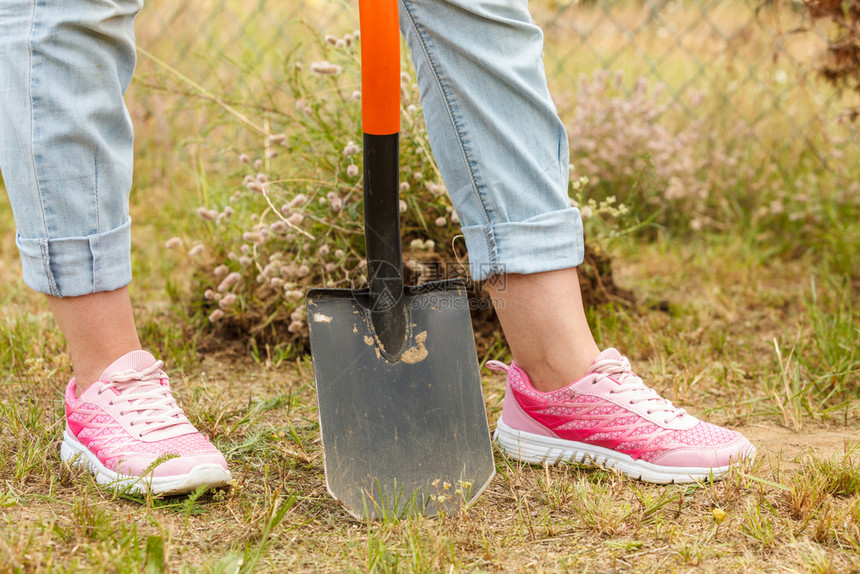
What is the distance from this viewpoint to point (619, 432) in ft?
3.95

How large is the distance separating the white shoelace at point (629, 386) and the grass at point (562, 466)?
131 millimetres

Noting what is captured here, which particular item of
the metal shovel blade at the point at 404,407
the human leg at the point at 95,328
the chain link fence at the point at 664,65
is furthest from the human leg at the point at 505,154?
the chain link fence at the point at 664,65

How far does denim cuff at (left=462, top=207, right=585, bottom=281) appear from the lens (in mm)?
1143

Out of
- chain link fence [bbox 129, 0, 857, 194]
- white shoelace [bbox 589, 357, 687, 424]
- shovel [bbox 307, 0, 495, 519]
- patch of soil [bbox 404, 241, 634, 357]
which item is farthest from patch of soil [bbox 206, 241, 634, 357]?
chain link fence [bbox 129, 0, 857, 194]

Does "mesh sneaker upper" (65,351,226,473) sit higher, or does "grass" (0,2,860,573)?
"mesh sneaker upper" (65,351,226,473)

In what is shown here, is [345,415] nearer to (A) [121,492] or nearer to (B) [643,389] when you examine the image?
(A) [121,492]

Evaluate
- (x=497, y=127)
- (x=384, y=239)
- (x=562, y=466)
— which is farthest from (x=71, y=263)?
(x=562, y=466)

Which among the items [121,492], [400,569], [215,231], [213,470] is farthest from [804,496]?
[215,231]

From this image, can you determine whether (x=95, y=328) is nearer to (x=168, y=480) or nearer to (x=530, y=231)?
(x=168, y=480)

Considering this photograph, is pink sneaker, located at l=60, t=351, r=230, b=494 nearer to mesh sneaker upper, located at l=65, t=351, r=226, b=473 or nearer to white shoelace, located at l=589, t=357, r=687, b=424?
mesh sneaker upper, located at l=65, t=351, r=226, b=473

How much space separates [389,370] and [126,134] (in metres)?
0.57

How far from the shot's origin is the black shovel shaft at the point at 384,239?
1.18 meters

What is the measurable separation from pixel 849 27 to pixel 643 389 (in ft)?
3.89

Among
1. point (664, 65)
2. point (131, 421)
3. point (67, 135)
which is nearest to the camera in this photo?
point (67, 135)
